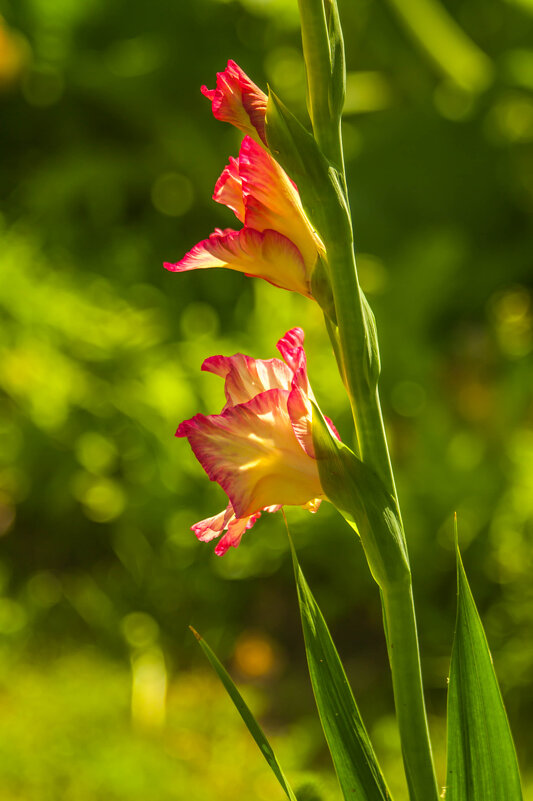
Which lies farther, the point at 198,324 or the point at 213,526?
the point at 198,324

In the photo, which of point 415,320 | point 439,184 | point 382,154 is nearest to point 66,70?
point 382,154

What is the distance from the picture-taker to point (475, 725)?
0.36 meters

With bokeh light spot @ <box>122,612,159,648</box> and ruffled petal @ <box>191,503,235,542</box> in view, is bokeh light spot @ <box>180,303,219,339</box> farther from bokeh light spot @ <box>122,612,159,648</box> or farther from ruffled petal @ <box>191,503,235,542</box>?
ruffled petal @ <box>191,503,235,542</box>

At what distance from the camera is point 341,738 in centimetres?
37

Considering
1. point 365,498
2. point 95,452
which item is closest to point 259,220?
point 365,498

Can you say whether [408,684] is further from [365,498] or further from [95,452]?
[95,452]

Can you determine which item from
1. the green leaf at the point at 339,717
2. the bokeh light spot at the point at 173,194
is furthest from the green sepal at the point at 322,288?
the bokeh light spot at the point at 173,194

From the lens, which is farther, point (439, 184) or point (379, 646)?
point (439, 184)

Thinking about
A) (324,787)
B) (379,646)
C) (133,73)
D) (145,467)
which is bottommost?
(379,646)

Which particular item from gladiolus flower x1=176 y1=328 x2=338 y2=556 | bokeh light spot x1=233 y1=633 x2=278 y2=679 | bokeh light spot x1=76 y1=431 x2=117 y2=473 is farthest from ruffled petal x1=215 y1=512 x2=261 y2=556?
bokeh light spot x1=76 y1=431 x2=117 y2=473

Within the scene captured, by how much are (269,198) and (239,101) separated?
38 millimetres

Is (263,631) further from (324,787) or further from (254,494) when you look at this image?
(254,494)

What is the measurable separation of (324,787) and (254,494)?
0.58 feet

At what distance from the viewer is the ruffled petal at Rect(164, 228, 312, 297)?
33 centimetres
